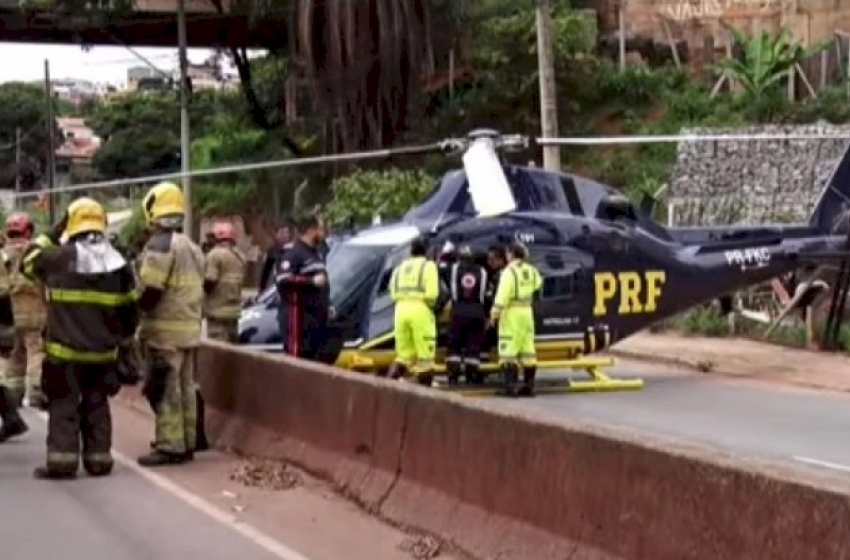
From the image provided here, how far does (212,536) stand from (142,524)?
628 mm

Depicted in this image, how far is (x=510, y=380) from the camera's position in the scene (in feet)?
67.1

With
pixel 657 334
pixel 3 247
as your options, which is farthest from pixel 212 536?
pixel 657 334

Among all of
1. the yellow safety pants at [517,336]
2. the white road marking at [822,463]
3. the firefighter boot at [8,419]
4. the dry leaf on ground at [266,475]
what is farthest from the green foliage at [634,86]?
the dry leaf on ground at [266,475]

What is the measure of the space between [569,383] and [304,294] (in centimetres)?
544

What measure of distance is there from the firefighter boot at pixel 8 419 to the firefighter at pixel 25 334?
1.61 ft

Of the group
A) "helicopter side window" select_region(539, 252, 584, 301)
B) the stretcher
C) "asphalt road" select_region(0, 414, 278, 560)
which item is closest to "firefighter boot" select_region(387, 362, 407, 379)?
the stretcher

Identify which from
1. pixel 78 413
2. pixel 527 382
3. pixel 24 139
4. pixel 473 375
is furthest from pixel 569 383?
pixel 24 139

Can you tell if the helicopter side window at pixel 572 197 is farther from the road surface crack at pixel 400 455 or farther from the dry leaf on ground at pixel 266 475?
the road surface crack at pixel 400 455

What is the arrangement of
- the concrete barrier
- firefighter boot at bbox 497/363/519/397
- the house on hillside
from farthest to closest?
1. the house on hillside
2. firefighter boot at bbox 497/363/519/397
3. the concrete barrier

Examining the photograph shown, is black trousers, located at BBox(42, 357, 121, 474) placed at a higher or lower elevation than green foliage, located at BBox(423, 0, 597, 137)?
lower

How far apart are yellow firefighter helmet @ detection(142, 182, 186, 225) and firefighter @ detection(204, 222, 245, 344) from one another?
12.4 ft

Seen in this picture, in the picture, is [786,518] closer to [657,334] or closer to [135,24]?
[657,334]

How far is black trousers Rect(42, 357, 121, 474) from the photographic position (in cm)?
1243

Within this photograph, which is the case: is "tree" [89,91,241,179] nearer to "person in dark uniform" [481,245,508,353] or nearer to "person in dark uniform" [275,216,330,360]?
"person in dark uniform" [481,245,508,353]
